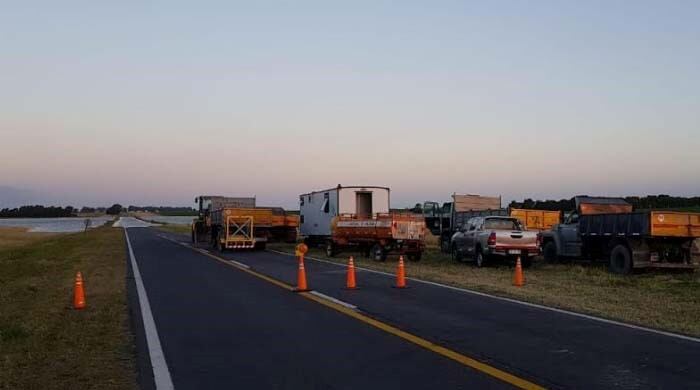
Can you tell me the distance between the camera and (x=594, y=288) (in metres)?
17.7

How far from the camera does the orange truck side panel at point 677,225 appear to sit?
20.8m

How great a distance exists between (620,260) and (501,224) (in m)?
4.34

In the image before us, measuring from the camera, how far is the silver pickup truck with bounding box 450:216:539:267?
2392 centimetres

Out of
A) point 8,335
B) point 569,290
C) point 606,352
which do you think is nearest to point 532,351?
point 606,352

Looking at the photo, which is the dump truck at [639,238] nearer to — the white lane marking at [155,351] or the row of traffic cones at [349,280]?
the row of traffic cones at [349,280]

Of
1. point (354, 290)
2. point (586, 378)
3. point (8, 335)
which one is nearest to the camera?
point (586, 378)

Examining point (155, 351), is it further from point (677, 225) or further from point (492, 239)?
point (677, 225)

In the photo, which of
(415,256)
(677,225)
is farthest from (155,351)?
(415,256)

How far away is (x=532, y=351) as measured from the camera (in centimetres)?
884

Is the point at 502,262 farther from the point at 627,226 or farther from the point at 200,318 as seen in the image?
the point at 200,318

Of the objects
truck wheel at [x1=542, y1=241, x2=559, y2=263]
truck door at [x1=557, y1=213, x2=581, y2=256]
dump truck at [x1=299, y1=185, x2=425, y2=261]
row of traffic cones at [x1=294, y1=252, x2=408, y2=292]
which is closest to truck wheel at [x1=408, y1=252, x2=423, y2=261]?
dump truck at [x1=299, y1=185, x2=425, y2=261]

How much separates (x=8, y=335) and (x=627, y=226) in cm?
1712

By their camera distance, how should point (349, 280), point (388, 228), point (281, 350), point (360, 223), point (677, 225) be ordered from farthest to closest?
point (360, 223)
point (388, 228)
point (677, 225)
point (349, 280)
point (281, 350)

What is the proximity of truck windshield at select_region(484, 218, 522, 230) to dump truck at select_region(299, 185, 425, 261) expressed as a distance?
3.51 meters
